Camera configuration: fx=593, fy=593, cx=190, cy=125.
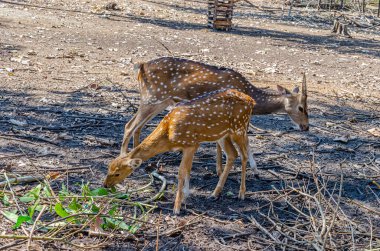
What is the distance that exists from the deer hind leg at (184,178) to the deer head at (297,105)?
247 centimetres

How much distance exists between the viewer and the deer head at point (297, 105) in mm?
8062

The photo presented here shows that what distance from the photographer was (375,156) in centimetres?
805

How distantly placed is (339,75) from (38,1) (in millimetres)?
12645

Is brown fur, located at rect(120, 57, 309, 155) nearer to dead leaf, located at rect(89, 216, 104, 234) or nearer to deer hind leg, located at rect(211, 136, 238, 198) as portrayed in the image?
deer hind leg, located at rect(211, 136, 238, 198)

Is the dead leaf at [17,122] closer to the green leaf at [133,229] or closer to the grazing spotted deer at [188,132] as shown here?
the grazing spotted deer at [188,132]

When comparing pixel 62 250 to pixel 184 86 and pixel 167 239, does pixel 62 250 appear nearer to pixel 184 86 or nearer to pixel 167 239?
pixel 167 239

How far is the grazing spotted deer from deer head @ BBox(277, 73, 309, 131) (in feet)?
6.22

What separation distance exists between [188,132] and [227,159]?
2.28 ft

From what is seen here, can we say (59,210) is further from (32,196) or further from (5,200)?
(5,200)

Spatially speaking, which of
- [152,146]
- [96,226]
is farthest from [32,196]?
[152,146]

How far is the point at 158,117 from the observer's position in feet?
30.3

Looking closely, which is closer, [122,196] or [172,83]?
[122,196]

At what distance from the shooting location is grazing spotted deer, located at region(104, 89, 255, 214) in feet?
19.4

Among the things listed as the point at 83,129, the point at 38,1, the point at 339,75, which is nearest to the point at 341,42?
the point at 339,75
